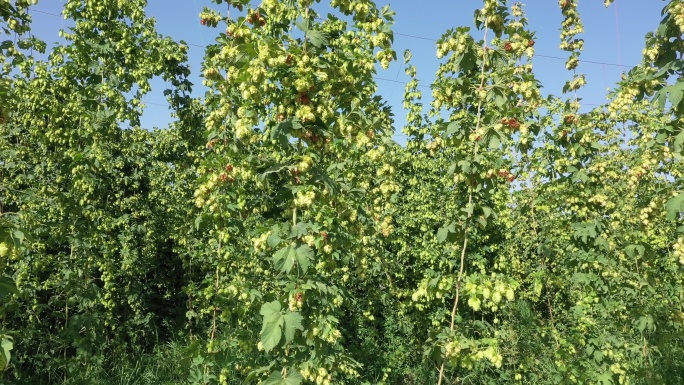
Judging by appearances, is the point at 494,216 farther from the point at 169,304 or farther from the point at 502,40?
the point at 169,304

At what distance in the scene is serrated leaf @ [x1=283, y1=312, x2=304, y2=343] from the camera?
2.69m

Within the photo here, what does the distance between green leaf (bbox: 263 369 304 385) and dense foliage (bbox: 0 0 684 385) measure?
13mm

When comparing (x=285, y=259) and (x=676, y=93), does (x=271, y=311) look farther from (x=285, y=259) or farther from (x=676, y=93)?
(x=676, y=93)

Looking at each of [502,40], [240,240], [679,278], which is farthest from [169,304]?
[679,278]

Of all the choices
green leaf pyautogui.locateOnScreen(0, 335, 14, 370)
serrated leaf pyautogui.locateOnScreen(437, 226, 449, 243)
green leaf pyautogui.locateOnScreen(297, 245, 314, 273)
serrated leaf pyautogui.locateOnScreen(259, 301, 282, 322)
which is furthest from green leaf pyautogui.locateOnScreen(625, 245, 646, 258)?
green leaf pyautogui.locateOnScreen(0, 335, 14, 370)

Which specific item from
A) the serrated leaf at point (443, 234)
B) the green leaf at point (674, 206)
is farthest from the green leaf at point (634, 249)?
the serrated leaf at point (443, 234)

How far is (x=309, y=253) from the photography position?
9.16 ft

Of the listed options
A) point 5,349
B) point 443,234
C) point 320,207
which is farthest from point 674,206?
point 5,349

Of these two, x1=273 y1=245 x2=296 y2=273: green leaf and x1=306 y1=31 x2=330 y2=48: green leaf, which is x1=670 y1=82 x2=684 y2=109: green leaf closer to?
x1=306 y1=31 x2=330 y2=48: green leaf

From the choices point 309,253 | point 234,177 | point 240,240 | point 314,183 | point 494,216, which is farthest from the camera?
point 240,240

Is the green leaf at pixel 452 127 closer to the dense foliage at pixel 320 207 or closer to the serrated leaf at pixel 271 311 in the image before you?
the dense foliage at pixel 320 207

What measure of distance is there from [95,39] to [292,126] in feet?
12.2

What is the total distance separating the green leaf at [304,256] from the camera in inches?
108

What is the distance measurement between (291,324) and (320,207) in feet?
2.77
